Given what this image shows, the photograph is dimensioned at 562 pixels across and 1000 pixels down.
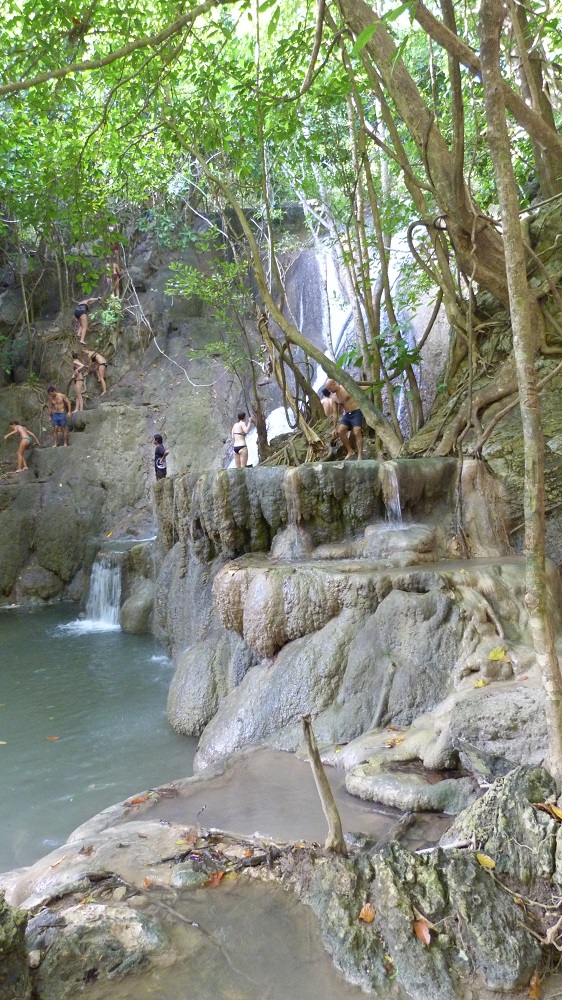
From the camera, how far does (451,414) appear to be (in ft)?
28.8

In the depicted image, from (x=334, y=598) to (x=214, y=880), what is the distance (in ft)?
9.66

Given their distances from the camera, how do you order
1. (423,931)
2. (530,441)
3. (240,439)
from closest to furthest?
(423,931)
(530,441)
(240,439)

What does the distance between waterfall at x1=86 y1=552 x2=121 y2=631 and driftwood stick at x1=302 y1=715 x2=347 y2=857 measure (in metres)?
8.35

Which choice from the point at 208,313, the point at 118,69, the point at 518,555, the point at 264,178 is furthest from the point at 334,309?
the point at 518,555

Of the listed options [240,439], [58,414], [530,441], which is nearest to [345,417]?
[240,439]

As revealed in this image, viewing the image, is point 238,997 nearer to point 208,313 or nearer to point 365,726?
point 365,726

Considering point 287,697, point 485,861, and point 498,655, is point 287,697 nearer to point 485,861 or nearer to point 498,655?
point 498,655

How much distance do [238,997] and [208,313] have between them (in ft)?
56.1

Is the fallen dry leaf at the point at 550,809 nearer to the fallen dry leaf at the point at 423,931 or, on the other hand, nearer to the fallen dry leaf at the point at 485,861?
the fallen dry leaf at the point at 485,861

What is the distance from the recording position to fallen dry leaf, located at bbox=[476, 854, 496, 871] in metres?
2.86

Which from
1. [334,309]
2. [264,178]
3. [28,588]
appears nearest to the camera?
[264,178]

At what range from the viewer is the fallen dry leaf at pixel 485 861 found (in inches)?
113

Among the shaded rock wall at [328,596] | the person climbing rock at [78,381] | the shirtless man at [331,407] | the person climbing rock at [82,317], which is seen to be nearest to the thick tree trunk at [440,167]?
the shaded rock wall at [328,596]

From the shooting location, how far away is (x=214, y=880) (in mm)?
2984
